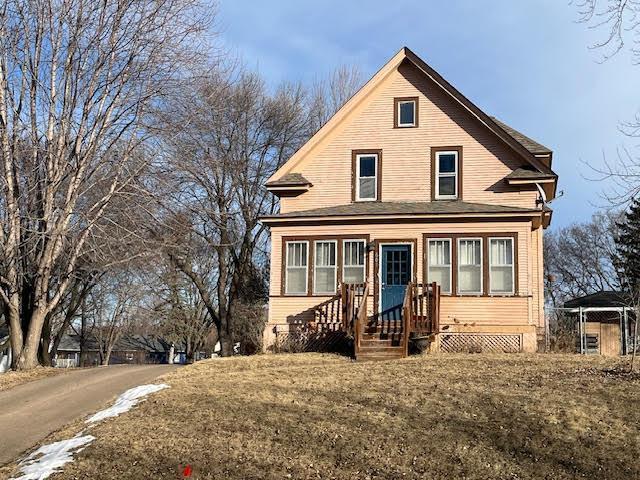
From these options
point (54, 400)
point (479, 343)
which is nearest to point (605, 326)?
point (479, 343)

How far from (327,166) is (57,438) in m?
13.1

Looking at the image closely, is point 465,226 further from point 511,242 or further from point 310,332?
point 310,332

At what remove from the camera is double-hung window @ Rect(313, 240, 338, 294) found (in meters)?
20.5

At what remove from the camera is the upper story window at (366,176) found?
70.2ft

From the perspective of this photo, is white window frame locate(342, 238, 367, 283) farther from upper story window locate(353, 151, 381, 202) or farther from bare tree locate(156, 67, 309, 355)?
bare tree locate(156, 67, 309, 355)

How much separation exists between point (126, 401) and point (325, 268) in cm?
915

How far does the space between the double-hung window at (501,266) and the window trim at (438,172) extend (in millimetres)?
1949

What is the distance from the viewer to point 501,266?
19.4 meters

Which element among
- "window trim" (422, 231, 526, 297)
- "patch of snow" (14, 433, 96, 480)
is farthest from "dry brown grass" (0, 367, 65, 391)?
"window trim" (422, 231, 526, 297)

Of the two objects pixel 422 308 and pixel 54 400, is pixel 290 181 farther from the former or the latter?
pixel 54 400

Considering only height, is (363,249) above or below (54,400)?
above

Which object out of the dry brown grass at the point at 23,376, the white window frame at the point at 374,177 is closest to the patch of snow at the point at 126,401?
the dry brown grass at the point at 23,376

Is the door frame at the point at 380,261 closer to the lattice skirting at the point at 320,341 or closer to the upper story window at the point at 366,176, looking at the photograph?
the lattice skirting at the point at 320,341

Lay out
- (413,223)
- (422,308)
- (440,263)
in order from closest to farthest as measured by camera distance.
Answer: (422,308), (440,263), (413,223)
